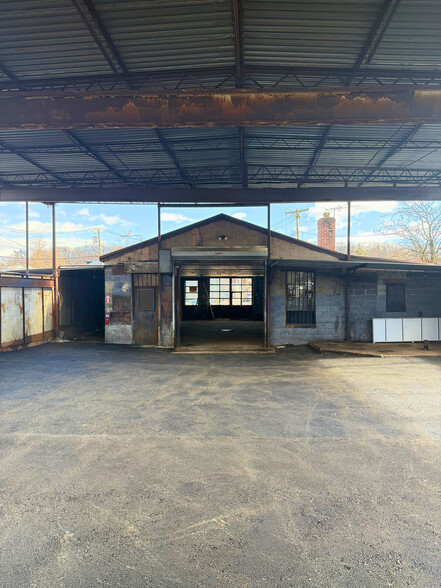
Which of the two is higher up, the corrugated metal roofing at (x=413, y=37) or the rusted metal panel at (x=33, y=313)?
the corrugated metal roofing at (x=413, y=37)

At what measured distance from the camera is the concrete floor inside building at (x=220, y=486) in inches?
92.8

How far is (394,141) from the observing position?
29.2 ft

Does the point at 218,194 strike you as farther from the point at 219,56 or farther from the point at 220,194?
the point at 219,56

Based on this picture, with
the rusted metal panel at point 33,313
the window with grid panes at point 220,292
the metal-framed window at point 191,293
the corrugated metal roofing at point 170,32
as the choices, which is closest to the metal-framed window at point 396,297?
the corrugated metal roofing at point 170,32

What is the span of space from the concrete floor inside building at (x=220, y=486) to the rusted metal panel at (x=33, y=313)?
638 cm

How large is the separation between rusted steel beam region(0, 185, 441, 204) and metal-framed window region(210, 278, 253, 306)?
12652mm

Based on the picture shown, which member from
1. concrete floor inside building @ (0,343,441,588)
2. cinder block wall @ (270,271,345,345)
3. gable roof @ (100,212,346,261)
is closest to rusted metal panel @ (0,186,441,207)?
gable roof @ (100,212,346,261)

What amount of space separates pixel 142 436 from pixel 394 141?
981 centimetres

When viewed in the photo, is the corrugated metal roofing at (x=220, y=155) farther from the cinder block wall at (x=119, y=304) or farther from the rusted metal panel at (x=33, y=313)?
the rusted metal panel at (x=33, y=313)

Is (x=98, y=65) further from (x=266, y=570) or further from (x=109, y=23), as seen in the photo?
(x=266, y=570)

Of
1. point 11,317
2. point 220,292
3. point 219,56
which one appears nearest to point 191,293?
point 220,292

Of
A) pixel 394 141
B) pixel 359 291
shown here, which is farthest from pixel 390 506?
pixel 359 291

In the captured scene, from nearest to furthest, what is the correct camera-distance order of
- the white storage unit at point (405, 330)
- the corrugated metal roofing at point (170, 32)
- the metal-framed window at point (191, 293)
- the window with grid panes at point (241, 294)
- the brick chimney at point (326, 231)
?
1. the corrugated metal roofing at point (170, 32)
2. the white storage unit at point (405, 330)
3. the window with grid panes at point (241, 294)
4. the metal-framed window at point (191, 293)
5. the brick chimney at point (326, 231)

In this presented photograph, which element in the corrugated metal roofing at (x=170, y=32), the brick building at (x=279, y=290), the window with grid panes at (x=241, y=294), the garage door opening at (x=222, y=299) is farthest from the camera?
the window with grid panes at (x=241, y=294)
